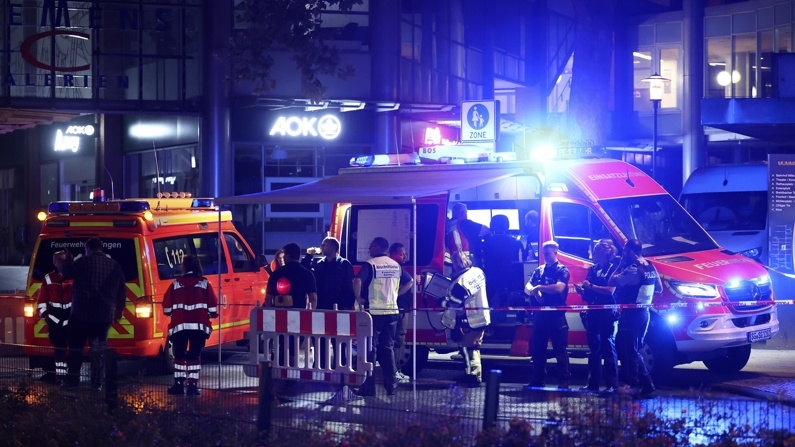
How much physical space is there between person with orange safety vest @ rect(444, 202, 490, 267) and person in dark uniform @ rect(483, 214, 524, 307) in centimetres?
18

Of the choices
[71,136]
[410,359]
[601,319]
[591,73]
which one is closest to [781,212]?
[591,73]

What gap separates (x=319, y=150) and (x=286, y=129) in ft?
3.19

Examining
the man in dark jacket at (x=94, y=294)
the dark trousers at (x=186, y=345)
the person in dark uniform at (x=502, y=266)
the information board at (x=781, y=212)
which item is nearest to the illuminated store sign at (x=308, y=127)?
the information board at (x=781, y=212)

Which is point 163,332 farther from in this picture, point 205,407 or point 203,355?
point 205,407

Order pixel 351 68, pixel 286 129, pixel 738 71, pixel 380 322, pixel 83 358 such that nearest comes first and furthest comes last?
pixel 83 358
pixel 380 322
pixel 351 68
pixel 286 129
pixel 738 71

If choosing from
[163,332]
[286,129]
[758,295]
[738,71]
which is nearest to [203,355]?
[163,332]

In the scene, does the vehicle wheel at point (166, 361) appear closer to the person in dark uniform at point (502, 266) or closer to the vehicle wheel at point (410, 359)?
the vehicle wheel at point (410, 359)

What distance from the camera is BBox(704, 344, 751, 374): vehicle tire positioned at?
14.3 metres

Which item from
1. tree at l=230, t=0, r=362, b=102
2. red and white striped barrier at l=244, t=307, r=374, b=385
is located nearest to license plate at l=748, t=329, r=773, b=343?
red and white striped barrier at l=244, t=307, r=374, b=385

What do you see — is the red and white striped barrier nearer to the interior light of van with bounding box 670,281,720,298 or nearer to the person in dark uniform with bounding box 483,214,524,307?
the person in dark uniform with bounding box 483,214,524,307

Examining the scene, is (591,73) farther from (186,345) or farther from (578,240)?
(186,345)

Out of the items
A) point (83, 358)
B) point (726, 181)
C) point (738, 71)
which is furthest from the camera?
point (738, 71)

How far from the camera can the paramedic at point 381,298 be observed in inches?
513

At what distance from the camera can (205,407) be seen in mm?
8984
